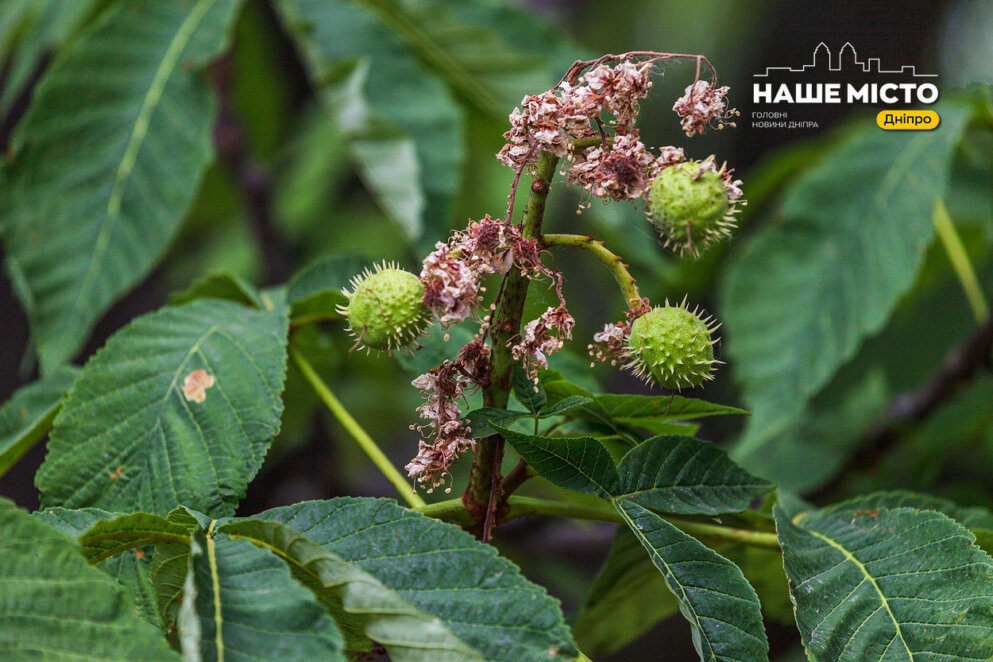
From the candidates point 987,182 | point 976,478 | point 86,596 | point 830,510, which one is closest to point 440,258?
point 86,596

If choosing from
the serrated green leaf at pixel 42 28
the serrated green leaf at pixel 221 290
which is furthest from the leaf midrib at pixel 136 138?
the serrated green leaf at pixel 42 28

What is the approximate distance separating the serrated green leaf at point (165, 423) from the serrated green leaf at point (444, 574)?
0.16m

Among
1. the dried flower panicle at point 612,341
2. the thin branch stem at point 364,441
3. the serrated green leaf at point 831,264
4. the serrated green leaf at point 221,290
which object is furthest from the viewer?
the serrated green leaf at point 831,264

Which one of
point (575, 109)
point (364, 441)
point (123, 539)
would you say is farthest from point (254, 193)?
point (575, 109)

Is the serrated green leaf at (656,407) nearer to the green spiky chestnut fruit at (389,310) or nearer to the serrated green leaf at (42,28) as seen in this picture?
the green spiky chestnut fruit at (389,310)

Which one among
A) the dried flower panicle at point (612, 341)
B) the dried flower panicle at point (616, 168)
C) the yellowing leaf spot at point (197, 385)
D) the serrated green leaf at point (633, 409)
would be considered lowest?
the serrated green leaf at point (633, 409)

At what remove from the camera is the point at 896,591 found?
3.23ft

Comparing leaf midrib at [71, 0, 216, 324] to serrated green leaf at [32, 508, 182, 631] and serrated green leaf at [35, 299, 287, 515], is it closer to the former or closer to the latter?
serrated green leaf at [35, 299, 287, 515]

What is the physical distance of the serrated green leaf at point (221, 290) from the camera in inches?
55.1

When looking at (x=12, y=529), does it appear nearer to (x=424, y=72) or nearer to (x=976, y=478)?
(x=424, y=72)

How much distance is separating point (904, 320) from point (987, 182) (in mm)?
410

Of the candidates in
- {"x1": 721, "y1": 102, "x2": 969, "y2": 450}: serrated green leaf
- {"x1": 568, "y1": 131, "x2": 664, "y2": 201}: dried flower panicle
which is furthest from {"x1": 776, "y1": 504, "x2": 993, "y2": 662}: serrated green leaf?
{"x1": 721, "y1": 102, "x2": 969, "y2": 450}: serrated green leaf

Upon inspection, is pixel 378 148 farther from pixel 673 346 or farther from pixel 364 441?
pixel 673 346
